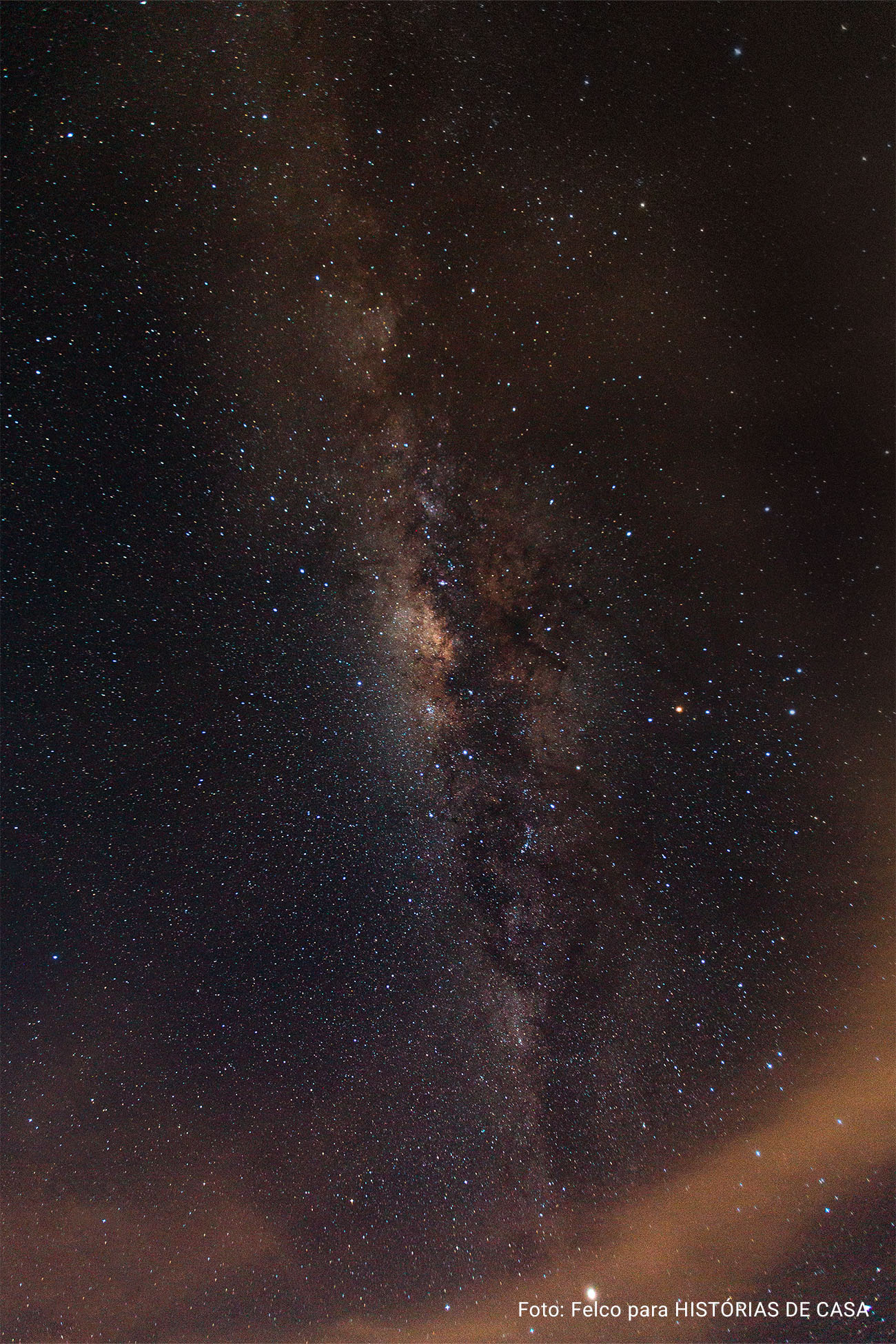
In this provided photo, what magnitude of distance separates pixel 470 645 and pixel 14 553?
4.63 feet

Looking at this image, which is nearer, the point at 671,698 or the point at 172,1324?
the point at 671,698

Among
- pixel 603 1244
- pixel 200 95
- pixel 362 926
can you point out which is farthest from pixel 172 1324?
pixel 200 95

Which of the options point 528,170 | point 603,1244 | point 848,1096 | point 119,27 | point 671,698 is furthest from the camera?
point 603,1244

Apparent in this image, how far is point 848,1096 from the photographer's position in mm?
2180

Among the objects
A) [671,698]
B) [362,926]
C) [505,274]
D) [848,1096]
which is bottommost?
[848,1096]

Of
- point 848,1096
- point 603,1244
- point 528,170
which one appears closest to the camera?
point 528,170

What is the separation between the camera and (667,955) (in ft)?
7.25

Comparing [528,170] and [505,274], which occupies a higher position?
[528,170]

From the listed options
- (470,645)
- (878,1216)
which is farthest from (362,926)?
(878,1216)

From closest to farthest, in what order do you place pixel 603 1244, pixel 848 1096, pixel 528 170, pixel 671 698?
pixel 528 170, pixel 671 698, pixel 848 1096, pixel 603 1244

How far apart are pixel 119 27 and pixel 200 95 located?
20 cm

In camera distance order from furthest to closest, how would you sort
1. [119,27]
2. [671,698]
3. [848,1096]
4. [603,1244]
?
[603,1244]
[848,1096]
[671,698]
[119,27]

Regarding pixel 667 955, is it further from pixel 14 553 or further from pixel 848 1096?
pixel 14 553

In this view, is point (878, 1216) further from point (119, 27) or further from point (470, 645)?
point (119, 27)
